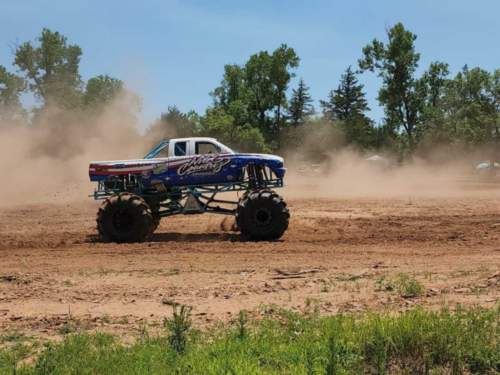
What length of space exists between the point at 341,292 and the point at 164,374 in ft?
12.2

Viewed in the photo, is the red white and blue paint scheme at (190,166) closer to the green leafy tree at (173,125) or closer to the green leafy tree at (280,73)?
the green leafy tree at (173,125)

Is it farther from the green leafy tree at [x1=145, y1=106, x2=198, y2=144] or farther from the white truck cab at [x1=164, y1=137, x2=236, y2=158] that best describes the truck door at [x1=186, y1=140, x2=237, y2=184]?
the green leafy tree at [x1=145, y1=106, x2=198, y2=144]

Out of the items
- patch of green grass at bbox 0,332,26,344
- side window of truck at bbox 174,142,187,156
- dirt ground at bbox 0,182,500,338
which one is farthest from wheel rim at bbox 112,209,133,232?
patch of green grass at bbox 0,332,26,344

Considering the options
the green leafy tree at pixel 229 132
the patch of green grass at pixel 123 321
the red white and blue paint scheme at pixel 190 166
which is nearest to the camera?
the patch of green grass at pixel 123 321

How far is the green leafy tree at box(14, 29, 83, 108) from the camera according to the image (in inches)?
2788

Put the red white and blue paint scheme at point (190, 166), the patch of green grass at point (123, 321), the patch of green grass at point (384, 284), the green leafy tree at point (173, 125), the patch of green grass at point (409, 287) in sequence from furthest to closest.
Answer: the green leafy tree at point (173, 125) < the red white and blue paint scheme at point (190, 166) < the patch of green grass at point (384, 284) < the patch of green grass at point (409, 287) < the patch of green grass at point (123, 321)

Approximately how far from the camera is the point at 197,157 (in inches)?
540

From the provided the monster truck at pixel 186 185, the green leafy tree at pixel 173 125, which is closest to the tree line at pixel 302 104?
the green leafy tree at pixel 173 125

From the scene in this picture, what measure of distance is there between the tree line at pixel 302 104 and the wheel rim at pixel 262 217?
35099 mm

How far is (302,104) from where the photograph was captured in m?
82.8

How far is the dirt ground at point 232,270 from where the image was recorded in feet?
23.5

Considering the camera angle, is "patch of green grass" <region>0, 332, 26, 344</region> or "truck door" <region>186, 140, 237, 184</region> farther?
"truck door" <region>186, 140, 237, 184</region>

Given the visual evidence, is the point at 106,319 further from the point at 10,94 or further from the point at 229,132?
the point at 10,94

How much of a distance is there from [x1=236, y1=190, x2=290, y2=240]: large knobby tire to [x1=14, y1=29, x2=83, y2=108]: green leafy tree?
6044cm
